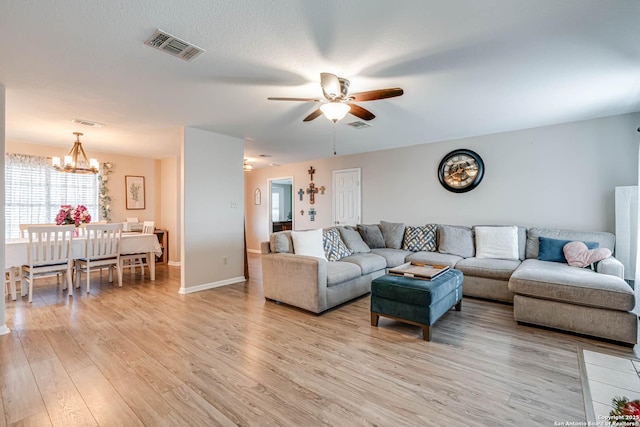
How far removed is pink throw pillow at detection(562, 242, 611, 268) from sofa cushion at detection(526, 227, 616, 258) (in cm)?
30

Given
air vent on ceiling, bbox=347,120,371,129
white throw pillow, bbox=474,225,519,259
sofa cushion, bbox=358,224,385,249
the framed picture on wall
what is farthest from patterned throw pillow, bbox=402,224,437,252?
the framed picture on wall

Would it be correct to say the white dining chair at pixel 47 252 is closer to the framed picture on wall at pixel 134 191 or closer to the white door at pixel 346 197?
the framed picture on wall at pixel 134 191

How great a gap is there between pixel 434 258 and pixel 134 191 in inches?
254

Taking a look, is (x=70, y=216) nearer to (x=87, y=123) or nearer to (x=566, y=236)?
(x=87, y=123)

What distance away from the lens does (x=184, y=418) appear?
172cm

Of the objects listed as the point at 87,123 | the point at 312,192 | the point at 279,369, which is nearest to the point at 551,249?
the point at 279,369

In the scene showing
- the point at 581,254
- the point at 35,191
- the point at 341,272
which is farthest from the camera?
the point at 35,191

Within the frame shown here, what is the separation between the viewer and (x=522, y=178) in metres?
4.58

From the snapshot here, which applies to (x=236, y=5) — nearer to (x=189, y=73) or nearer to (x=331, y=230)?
(x=189, y=73)

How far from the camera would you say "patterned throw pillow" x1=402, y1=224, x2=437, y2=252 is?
4906 millimetres

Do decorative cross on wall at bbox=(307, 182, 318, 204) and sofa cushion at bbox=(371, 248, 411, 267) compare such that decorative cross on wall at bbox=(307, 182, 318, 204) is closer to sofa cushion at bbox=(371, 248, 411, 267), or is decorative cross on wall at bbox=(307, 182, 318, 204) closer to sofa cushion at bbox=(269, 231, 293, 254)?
sofa cushion at bbox=(371, 248, 411, 267)

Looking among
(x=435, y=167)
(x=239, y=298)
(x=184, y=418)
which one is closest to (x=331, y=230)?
(x=239, y=298)

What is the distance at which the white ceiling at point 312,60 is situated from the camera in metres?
1.87

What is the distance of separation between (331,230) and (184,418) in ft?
10.3
